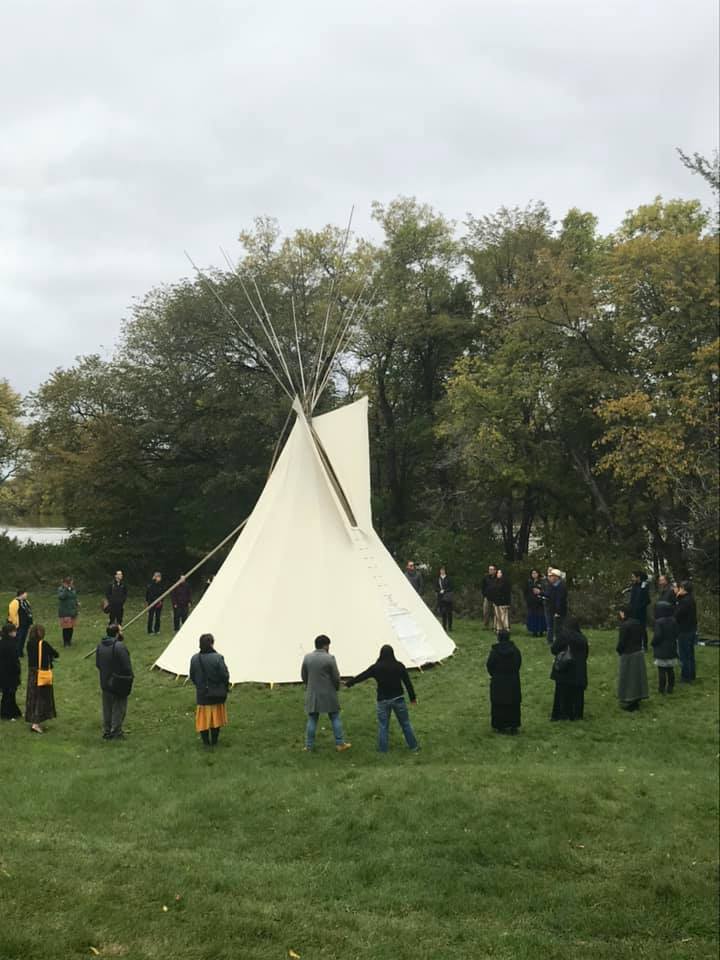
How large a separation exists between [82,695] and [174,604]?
5.13m

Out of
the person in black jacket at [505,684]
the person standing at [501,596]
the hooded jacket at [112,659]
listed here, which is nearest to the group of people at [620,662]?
the person in black jacket at [505,684]

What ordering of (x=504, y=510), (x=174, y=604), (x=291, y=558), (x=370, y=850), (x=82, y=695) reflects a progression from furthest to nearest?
(x=504, y=510) → (x=174, y=604) → (x=291, y=558) → (x=82, y=695) → (x=370, y=850)

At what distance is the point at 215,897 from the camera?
17.9ft

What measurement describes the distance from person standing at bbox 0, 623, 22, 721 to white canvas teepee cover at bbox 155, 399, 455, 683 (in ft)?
10.1

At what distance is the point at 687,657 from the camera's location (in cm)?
1209

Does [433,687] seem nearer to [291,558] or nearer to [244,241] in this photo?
[291,558]

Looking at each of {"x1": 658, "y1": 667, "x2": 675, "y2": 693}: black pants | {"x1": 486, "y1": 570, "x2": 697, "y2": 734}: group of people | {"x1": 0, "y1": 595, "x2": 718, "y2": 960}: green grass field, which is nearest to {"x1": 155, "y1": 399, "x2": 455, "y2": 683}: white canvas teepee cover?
{"x1": 0, "y1": 595, "x2": 718, "y2": 960}: green grass field

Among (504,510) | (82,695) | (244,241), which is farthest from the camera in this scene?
(244,241)

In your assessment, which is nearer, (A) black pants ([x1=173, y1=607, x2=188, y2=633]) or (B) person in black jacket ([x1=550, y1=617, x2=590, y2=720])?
(B) person in black jacket ([x1=550, y1=617, x2=590, y2=720])

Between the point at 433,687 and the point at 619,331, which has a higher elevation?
the point at 619,331

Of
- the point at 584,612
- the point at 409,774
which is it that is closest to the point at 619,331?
the point at 584,612

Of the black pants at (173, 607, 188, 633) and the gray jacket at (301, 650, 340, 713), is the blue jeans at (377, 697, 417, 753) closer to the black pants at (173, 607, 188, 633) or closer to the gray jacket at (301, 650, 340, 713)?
the gray jacket at (301, 650, 340, 713)

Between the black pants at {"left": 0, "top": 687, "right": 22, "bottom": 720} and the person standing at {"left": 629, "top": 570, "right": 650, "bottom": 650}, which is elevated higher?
the person standing at {"left": 629, "top": 570, "right": 650, "bottom": 650}

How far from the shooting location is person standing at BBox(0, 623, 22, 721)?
10.1 m
